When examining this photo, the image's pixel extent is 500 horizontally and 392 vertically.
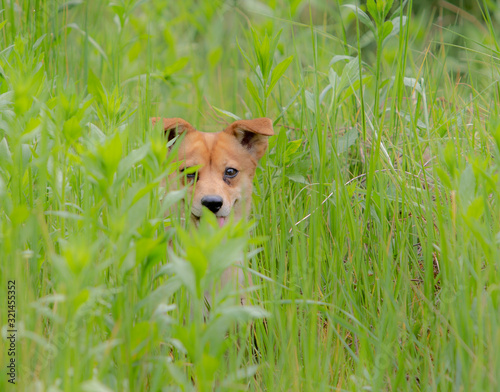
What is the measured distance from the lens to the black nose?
142 inches

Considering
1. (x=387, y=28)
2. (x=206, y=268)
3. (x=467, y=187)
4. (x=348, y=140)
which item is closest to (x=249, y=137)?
(x=348, y=140)

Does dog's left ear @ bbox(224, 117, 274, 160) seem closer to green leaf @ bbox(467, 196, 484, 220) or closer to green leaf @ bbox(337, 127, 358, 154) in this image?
green leaf @ bbox(337, 127, 358, 154)

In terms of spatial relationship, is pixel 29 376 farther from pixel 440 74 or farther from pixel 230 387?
pixel 440 74

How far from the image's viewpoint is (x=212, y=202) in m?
3.60

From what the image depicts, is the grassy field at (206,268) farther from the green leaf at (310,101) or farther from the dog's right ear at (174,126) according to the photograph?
Answer: the dog's right ear at (174,126)

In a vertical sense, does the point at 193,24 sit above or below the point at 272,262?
above

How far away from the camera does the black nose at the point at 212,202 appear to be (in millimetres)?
3598

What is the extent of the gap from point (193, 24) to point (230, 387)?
5755 mm

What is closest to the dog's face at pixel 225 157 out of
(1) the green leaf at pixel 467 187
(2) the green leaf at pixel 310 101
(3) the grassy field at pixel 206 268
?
(3) the grassy field at pixel 206 268

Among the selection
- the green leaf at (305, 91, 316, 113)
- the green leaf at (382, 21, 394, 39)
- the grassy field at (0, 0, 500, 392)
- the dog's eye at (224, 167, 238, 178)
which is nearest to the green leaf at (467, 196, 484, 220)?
the grassy field at (0, 0, 500, 392)

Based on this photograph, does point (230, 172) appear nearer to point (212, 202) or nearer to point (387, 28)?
point (212, 202)

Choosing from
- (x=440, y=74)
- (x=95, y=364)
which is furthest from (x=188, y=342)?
(x=440, y=74)

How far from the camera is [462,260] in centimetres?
206

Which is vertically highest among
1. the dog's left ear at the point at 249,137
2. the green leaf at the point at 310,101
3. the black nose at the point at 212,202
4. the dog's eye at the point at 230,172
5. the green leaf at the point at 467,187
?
the green leaf at the point at 310,101
